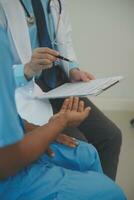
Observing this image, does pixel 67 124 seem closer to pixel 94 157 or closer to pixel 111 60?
pixel 94 157

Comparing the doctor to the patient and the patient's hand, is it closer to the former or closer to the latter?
the patient's hand

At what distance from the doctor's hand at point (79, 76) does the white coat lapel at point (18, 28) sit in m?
0.26

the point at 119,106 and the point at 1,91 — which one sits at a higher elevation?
the point at 1,91

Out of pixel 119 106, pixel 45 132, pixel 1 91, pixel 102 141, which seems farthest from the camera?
pixel 119 106

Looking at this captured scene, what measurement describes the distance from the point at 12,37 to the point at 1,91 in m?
0.58

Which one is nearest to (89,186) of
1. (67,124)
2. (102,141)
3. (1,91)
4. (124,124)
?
(67,124)

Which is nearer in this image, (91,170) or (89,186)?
(89,186)

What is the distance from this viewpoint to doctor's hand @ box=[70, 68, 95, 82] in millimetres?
1495

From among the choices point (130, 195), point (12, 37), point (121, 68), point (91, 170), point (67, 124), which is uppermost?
point (12, 37)

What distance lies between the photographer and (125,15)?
2281 millimetres

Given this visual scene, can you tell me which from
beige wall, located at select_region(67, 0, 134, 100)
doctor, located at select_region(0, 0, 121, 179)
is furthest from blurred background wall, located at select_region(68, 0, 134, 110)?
doctor, located at select_region(0, 0, 121, 179)

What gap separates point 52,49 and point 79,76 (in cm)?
21

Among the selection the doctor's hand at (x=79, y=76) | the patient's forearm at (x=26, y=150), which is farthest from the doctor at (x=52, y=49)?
the patient's forearm at (x=26, y=150)

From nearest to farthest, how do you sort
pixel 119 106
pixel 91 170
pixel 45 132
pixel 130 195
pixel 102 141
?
pixel 45 132
pixel 91 170
pixel 102 141
pixel 130 195
pixel 119 106
